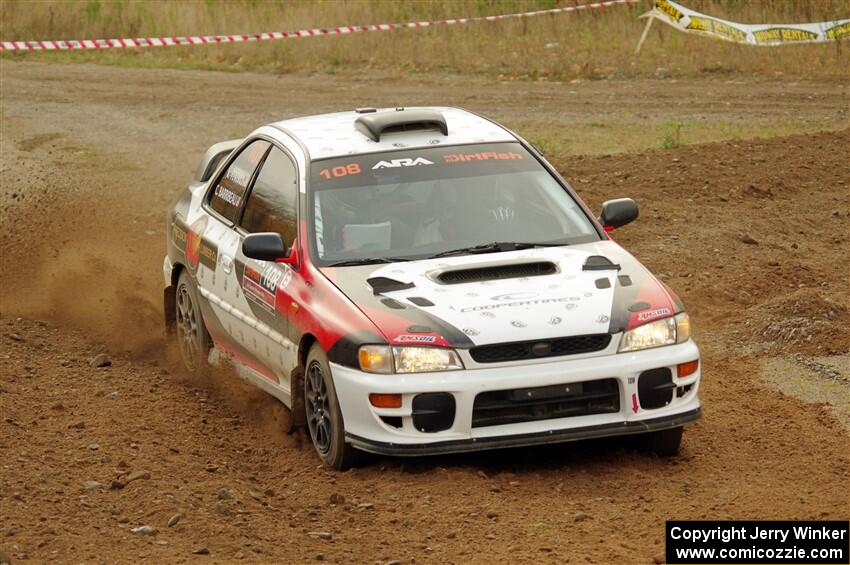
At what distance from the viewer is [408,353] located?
23.3 feet

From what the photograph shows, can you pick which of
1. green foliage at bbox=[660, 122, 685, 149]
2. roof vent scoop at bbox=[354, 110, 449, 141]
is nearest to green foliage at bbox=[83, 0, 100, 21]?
green foliage at bbox=[660, 122, 685, 149]

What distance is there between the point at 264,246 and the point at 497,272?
1242mm

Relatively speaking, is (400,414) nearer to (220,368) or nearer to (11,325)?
(220,368)

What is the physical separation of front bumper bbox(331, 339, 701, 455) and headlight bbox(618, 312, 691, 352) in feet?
0.14

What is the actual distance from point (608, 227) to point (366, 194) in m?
1.36

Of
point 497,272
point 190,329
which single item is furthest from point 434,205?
point 190,329

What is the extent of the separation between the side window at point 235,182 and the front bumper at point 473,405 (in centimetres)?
230

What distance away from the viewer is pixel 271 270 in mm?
8359

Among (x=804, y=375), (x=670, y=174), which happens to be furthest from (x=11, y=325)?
(x=670, y=174)

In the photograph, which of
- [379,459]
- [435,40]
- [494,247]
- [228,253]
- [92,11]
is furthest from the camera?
[92,11]

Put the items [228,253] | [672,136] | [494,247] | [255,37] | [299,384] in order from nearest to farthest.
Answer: [299,384] → [494,247] → [228,253] → [672,136] → [255,37]

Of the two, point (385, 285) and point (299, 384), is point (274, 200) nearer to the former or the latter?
point (299, 384)

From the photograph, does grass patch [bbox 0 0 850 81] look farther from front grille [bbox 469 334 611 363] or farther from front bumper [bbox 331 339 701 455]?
front grille [bbox 469 334 611 363]

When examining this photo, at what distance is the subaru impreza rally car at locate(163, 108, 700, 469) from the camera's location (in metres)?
7.09
